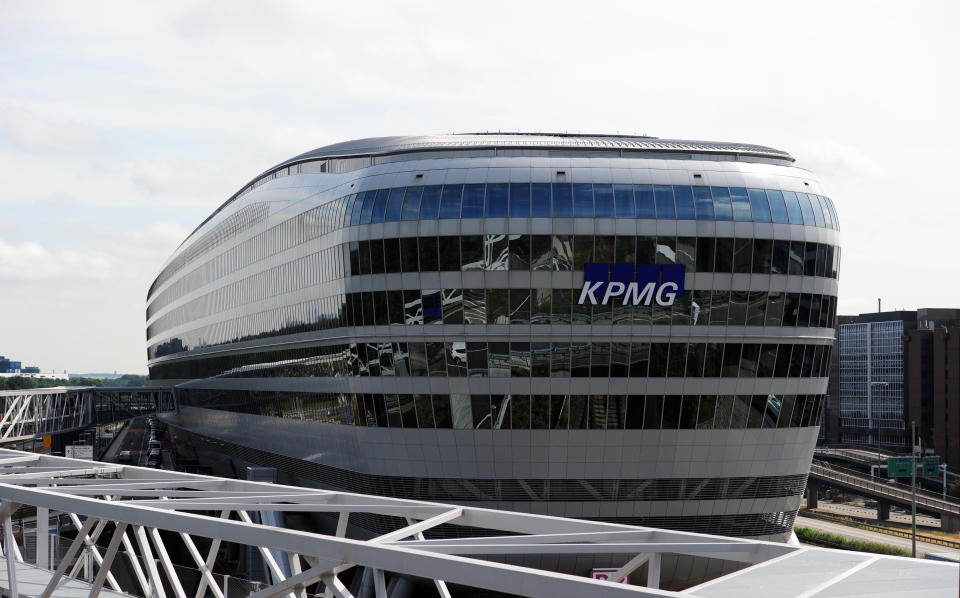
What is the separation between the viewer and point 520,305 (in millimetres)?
48562

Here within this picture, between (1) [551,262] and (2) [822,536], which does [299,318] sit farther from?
(2) [822,536]

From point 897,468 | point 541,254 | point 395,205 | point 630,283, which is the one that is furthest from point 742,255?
point 897,468

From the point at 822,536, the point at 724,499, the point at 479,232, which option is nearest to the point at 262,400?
the point at 479,232

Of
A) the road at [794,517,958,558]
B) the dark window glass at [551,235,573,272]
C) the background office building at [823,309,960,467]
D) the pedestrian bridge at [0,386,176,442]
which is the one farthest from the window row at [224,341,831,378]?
A: the background office building at [823,309,960,467]

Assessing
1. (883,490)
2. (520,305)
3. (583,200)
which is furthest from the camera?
(883,490)

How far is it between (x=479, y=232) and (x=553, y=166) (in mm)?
4865

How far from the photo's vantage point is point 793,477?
5375 centimetres

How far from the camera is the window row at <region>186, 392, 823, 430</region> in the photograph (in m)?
48.9

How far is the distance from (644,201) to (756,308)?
7543 mm

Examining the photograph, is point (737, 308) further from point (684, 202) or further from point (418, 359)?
point (418, 359)

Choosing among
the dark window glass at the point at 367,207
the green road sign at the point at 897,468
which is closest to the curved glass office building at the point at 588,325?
the dark window glass at the point at 367,207

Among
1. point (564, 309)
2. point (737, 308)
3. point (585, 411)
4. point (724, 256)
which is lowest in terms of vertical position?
point (585, 411)

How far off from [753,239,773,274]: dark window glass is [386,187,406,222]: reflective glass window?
17.0 meters

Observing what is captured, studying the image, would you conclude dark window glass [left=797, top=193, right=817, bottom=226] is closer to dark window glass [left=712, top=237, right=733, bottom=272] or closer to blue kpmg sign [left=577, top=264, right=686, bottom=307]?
dark window glass [left=712, top=237, right=733, bottom=272]
